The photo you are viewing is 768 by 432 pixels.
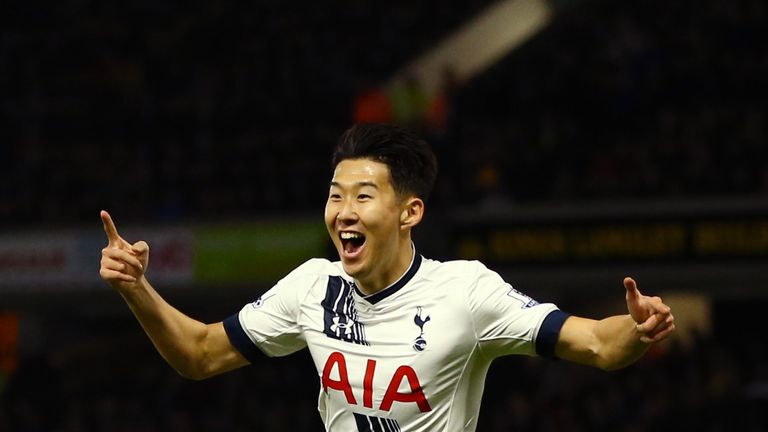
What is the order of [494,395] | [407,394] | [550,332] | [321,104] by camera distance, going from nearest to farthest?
[550,332]
[407,394]
[494,395]
[321,104]

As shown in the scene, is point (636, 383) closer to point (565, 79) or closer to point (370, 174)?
point (565, 79)

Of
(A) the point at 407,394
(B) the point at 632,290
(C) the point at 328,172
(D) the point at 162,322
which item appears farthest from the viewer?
(C) the point at 328,172

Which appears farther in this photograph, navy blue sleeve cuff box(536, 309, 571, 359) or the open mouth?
the open mouth

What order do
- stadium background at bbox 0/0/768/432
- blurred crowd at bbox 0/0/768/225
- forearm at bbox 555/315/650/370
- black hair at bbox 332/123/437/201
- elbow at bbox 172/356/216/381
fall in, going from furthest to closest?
1. blurred crowd at bbox 0/0/768/225
2. stadium background at bbox 0/0/768/432
3. elbow at bbox 172/356/216/381
4. black hair at bbox 332/123/437/201
5. forearm at bbox 555/315/650/370

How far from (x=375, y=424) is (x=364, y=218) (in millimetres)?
671

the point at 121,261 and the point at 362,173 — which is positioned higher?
the point at 362,173

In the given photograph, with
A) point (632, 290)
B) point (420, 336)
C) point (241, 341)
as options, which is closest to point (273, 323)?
point (241, 341)

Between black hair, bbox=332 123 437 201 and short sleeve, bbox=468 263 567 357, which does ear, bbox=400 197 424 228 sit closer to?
black hair, bbox=332 123 437 201

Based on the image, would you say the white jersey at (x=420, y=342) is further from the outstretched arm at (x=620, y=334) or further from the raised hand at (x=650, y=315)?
the raised hand at (x=650, y=315)

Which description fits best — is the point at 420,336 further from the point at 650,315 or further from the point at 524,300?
the point at 650,315

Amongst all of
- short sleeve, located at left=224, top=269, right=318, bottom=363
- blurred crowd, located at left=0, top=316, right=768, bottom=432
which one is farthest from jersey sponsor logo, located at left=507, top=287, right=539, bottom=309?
blurred crowd, located at left=0, top=316, right=768, bottom=432

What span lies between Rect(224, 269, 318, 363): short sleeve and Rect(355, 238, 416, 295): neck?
0.26 metres

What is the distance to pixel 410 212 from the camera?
4.84 metres

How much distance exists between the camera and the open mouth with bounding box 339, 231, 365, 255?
4.71 m
